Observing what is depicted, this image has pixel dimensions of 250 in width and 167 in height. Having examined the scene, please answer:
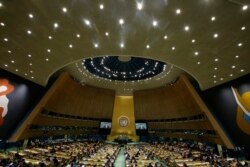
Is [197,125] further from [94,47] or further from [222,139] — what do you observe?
[94,47]

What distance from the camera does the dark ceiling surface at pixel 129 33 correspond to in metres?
10.2

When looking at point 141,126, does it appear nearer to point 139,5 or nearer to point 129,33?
point 129,33

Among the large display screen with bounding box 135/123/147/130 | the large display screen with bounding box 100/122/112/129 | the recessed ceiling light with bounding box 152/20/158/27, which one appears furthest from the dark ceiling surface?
the large display screen with bounding box 100/122/112/129

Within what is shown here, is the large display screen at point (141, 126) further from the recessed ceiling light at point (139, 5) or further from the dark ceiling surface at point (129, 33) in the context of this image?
the recessed ceiling light at point (139, 5)

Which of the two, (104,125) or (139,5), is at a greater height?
(139,5)

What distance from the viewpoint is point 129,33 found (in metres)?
13.0

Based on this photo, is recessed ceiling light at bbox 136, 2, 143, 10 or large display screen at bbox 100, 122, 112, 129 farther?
large display screen at bbox 100, 122, 112, 129

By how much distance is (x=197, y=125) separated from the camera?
25469 millimetres

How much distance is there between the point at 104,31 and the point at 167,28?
4989 mm

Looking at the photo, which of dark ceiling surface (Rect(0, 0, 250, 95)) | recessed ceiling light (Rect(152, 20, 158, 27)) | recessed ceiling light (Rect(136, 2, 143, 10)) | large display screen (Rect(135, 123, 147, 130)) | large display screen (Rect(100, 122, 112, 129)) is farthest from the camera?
large display screen (Rect(100, 122, 112, 129))

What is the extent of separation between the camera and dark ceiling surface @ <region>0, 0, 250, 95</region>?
10164mm

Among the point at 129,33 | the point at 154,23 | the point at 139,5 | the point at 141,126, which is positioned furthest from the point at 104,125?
the point at 139,5

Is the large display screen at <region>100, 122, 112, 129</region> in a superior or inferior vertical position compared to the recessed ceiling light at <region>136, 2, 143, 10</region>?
inferior

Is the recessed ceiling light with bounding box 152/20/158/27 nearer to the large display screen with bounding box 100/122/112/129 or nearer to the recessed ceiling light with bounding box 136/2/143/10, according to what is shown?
the recessed ceiling light with bounding box 136/2/143/10
